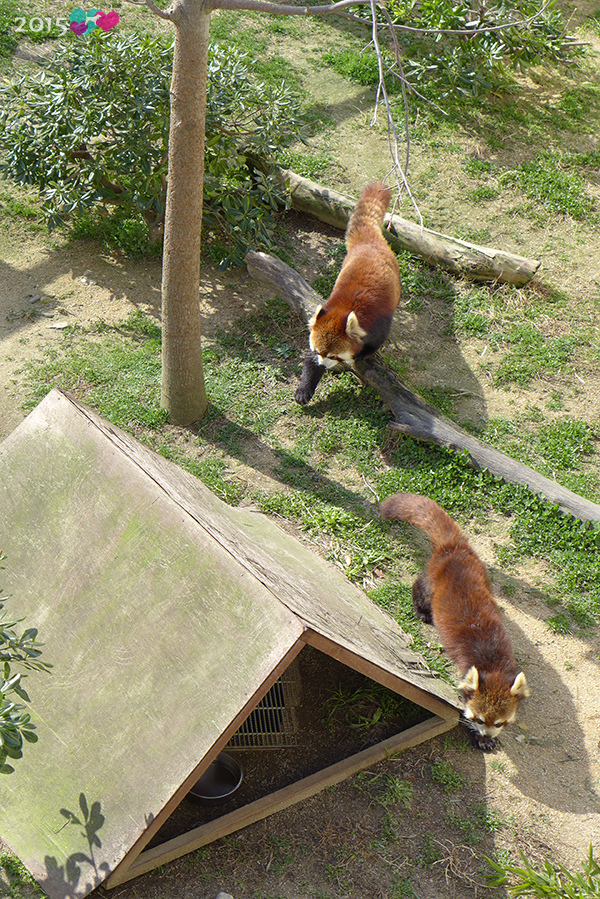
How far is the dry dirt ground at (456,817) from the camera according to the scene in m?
4.09

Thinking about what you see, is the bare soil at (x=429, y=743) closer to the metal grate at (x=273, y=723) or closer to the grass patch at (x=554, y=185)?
the metal grate at (x=273, y=723)

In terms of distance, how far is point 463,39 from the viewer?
10.8m

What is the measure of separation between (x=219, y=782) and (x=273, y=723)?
0.51 metres

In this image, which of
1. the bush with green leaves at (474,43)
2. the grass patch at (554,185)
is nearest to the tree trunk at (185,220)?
the grass patch at (554,185)

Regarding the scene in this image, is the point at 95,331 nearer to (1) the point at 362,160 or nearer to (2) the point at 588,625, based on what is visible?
(1) the point at 362,160

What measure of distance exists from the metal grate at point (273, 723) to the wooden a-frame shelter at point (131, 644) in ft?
1.32

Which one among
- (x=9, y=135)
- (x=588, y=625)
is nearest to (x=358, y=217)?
(x=9, y=135)

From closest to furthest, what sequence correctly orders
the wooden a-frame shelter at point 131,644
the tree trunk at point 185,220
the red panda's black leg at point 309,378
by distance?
the wooden a-frame shelter at point 131,644 < the tree trunk at point 185,220 < the red panda's black leg at point 309,378

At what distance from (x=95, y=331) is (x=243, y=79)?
3.09 m

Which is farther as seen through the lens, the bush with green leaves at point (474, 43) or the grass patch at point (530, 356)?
the bush with green leaves at point (474, 43)

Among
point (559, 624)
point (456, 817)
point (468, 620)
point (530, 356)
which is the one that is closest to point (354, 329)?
point (530, 356)

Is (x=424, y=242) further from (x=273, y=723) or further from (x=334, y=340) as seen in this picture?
(x=273, y=723)

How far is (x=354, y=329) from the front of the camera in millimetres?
6453

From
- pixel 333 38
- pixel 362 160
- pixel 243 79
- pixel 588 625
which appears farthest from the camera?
pixel 333 38
